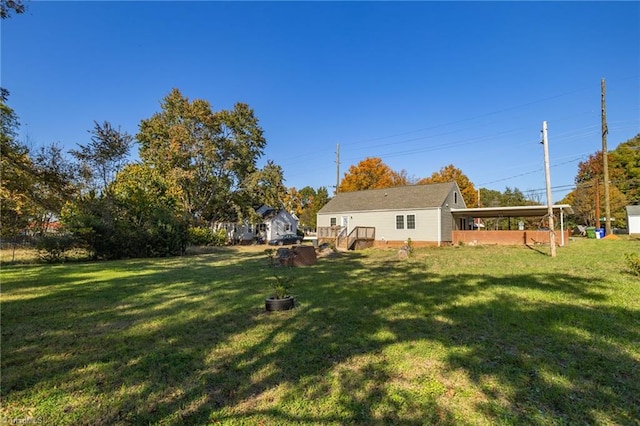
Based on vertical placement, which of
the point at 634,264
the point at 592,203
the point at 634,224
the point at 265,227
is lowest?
the point at 634,264

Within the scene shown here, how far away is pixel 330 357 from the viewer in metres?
3.73

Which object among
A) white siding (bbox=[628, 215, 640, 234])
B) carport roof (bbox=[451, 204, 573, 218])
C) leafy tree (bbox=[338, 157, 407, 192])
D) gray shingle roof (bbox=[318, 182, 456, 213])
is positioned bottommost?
white siding (bbox=[628, 215, 640, 234])

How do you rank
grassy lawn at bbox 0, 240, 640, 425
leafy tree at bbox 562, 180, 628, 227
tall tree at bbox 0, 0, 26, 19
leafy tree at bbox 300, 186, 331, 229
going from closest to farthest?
grassy lawn at bbox 0, 240, 640, 425, tall tree at bbox 0, 0, 26, 19, leafy tree at bbox 562, 180, 628, 227, leafy tree at bbox 300, 186, 331, 229

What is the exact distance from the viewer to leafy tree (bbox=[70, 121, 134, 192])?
15203mm

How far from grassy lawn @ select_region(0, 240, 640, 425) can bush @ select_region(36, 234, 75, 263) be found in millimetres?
9263

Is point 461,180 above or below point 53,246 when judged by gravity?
above

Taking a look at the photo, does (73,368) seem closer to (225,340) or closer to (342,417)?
(225,340)

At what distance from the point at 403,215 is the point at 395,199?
1.77m

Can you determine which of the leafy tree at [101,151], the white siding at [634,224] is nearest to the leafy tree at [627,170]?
the white siding at [634,224]

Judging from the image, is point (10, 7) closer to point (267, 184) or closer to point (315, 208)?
point (267, 184)

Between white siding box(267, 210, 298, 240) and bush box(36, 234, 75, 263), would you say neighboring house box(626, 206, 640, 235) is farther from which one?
bush box(36, 234, 75, 263)

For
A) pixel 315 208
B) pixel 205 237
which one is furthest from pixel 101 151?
pixel 315 208

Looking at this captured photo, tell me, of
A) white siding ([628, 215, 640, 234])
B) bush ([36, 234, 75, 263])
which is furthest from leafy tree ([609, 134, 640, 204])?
bush ([36, 234, 75, 263])

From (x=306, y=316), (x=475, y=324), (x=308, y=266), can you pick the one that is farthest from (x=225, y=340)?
(x=308, y=266)
